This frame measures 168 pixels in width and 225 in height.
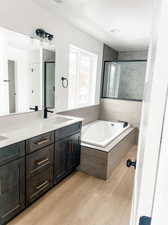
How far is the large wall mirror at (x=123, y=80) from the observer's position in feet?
14.2

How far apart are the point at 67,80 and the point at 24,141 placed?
5.41 feet

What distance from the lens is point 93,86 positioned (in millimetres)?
4039

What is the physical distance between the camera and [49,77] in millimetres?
2561

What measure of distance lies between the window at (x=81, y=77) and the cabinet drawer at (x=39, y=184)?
1.62 metres

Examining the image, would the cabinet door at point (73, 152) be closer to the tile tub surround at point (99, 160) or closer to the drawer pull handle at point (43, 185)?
the tile tub surround at point (99, 160)

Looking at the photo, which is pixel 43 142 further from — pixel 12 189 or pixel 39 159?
pixel 12 189

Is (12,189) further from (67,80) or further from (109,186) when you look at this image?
(67,80)

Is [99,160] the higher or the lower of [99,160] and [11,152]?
the lower

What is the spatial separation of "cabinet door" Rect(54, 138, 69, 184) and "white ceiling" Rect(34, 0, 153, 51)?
5.88ft

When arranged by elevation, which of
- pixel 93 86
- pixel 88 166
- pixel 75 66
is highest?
pixel 75 66

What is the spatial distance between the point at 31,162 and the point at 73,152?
2.81ft

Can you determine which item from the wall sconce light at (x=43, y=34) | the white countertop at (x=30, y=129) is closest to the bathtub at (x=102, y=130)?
the white countertop at (x=30, y=129)

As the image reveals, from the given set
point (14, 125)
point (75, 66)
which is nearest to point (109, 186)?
point (14, 125)

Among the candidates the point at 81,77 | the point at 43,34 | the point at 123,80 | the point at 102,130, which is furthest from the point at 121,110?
the point at 43,34
